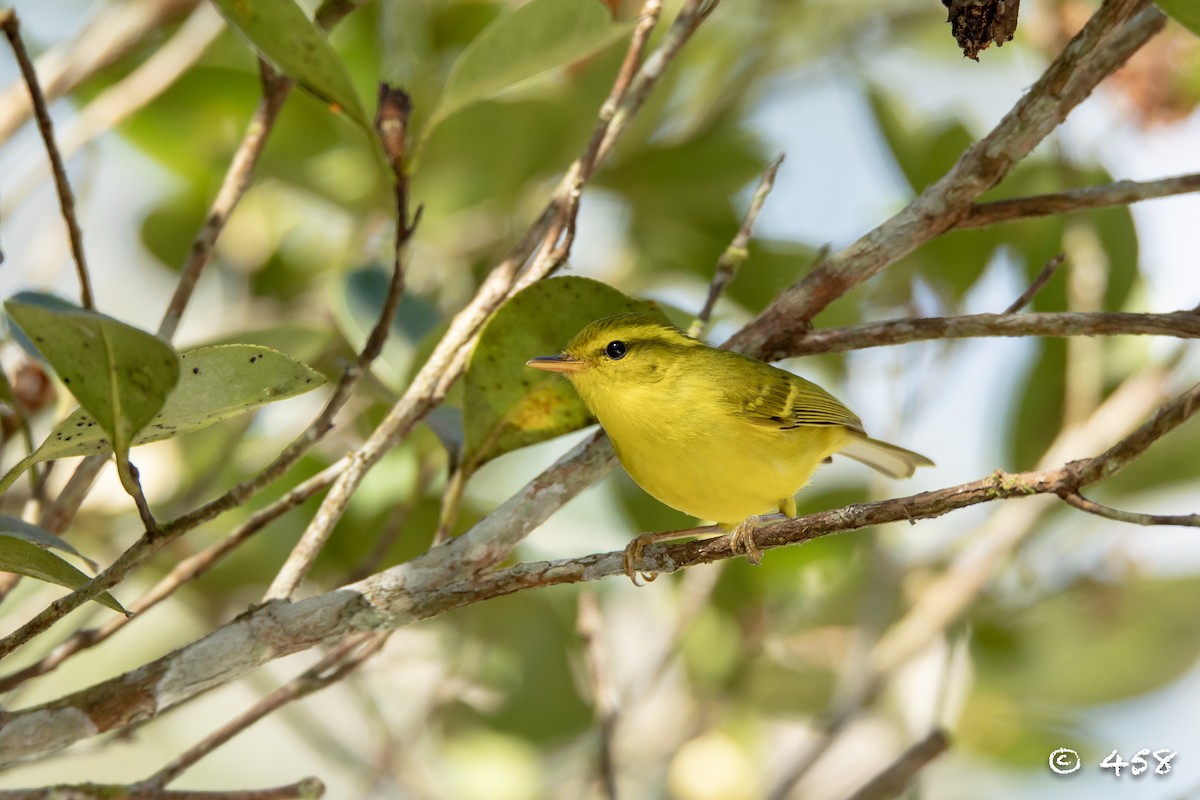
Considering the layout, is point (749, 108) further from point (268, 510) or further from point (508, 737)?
point (268, 510)

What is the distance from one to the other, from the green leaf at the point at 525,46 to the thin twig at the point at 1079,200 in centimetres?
68

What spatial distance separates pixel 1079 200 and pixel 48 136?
155cm

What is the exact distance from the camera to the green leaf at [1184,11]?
1.59 metres

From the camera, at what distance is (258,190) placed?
359cm

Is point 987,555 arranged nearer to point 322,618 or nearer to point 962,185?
point 962,185

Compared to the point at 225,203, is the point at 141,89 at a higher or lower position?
higher

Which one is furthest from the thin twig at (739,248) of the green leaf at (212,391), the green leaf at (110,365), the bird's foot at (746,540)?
the green leaf at (110,365)

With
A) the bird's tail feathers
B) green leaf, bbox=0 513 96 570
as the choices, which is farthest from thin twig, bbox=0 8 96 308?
the bird's tail feathers

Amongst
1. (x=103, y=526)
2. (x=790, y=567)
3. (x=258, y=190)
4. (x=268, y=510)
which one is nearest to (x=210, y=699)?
(x=103, y=526)

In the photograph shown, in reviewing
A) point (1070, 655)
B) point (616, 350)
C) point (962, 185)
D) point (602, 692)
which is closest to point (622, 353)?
point (616, 350)

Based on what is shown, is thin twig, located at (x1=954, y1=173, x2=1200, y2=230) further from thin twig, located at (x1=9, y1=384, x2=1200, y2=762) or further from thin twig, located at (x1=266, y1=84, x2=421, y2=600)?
thin twig, located at (x1=266, y1=84, x2=421, y2=600)

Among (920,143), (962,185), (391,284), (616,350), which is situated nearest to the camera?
(391,284)

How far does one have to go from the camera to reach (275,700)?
1.75m

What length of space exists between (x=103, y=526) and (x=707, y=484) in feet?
5.11
